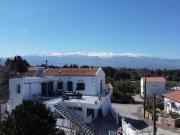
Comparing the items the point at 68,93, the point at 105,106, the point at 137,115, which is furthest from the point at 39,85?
the point at 137,115

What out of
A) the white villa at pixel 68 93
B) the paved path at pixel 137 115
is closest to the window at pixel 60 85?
the white villa at pixel 68 93

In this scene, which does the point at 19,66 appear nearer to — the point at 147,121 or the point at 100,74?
the point at 100,74

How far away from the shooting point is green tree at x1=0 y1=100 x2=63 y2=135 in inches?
655

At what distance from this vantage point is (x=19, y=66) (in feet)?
166

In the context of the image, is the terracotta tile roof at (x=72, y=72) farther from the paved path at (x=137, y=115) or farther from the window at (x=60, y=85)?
the paved path at (x=137, y=115)

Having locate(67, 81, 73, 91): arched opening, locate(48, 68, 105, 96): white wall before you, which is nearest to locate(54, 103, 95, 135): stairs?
locate(48, 68, 105, 96): white wall

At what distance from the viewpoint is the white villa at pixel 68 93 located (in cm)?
3038

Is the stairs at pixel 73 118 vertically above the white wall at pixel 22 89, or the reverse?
the white wall at pixel 22 89

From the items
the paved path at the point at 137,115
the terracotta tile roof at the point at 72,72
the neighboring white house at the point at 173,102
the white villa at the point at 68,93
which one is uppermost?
the terracotta tile roof at the point at 72,72

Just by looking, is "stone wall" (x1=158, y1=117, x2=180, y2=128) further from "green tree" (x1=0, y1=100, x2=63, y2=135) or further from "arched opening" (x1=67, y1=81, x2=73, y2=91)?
"green tree" (x1=0, y1=100, x2=63, y2=135)

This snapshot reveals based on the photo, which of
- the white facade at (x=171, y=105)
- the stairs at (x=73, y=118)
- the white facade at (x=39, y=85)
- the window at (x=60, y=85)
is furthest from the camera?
the window at (x=60, y=85)

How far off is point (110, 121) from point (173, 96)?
13.0 meters

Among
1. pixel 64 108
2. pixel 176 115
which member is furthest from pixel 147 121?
pixel 64 108

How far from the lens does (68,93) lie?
120ft
